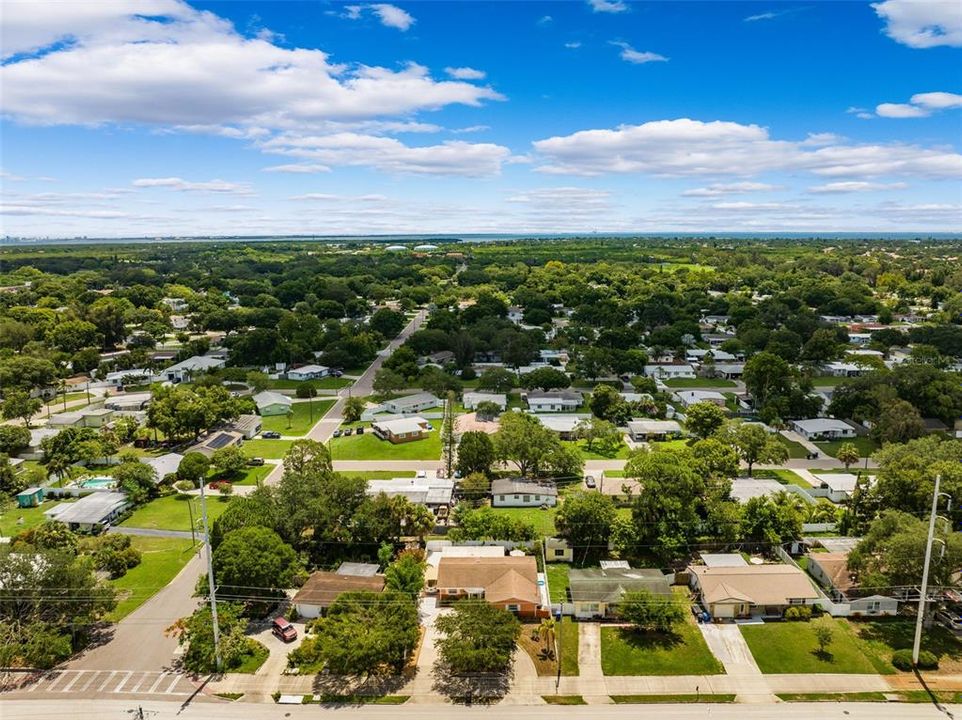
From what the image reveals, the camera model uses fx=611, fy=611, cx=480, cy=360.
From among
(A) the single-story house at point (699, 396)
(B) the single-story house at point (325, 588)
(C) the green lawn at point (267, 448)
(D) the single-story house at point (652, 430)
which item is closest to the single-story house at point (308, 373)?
(C) the green lawn at point (267, 448)

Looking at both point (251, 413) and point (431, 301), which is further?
point (431, 301)

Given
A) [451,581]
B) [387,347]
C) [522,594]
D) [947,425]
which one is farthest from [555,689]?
[387,347]

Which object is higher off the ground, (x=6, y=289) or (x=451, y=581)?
(x=6, y=289)

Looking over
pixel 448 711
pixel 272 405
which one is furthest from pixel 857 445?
pixel 272 405

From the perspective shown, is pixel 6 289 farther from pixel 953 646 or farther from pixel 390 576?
pixel 953 646

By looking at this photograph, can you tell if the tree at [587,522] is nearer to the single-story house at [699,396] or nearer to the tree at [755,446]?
the tree at [755,446]

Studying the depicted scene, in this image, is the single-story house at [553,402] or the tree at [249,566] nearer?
the tree at [249,566]

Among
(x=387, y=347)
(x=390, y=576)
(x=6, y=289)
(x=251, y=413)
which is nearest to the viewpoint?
(x=390, y=576)
